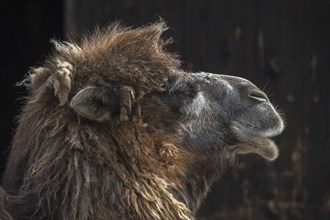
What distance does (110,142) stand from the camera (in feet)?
13.4

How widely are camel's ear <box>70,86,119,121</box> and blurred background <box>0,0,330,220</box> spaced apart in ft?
12.7

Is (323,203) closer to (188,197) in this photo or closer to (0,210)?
(188,197)

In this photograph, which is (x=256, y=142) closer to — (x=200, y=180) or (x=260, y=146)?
(x=260, y=146)

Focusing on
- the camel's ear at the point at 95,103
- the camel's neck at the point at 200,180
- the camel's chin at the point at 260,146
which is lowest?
the camel's neck at the point at 200,180

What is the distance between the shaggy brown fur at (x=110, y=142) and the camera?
3924 millimetres

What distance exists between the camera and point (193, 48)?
8.05 metres

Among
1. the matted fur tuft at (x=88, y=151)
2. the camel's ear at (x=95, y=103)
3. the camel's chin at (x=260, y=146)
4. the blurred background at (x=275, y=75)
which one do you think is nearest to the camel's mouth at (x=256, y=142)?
the camel's chin at (x=260, y=146)

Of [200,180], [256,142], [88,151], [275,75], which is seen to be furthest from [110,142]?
[275,75]

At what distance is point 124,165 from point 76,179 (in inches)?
10.3

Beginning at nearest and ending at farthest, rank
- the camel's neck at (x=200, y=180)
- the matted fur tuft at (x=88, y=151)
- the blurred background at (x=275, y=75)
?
1. the matted fur tuft at (x=88, y=151)
2. the camel's neck at (x=200, y=180)
3. the blurred background at (x=275, y=75)

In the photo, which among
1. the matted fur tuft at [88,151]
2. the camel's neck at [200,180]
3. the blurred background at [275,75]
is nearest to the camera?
the matted fur tuft at [88,151]

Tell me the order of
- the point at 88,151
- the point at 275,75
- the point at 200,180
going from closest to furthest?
the point at 88,151
the point at 200,180
the point at 275,75

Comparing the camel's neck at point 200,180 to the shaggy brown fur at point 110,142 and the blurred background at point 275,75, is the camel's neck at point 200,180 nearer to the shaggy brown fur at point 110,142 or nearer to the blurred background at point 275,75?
the shaggy brown fur at point 110,142

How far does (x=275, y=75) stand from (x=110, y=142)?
4.33m
